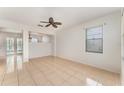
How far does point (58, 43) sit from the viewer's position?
6.62 meters

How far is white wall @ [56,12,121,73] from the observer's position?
9.60ft

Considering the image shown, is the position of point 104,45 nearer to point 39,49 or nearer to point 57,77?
point 57,77

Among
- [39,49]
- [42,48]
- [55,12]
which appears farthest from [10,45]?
[55,12]

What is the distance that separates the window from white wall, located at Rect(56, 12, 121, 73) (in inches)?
8.4

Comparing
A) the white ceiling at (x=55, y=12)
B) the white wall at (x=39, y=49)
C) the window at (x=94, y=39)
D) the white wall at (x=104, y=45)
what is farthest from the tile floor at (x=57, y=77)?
the white wall at (x=39, y=49)

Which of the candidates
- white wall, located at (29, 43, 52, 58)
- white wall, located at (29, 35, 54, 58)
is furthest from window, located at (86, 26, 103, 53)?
white wall, located at (29, 43, 52, 58)

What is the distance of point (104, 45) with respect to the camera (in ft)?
10.8

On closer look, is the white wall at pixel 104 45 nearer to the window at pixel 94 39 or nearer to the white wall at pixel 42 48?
the window at pixel 94 39

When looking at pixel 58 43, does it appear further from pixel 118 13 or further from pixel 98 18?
pixel 118 13
